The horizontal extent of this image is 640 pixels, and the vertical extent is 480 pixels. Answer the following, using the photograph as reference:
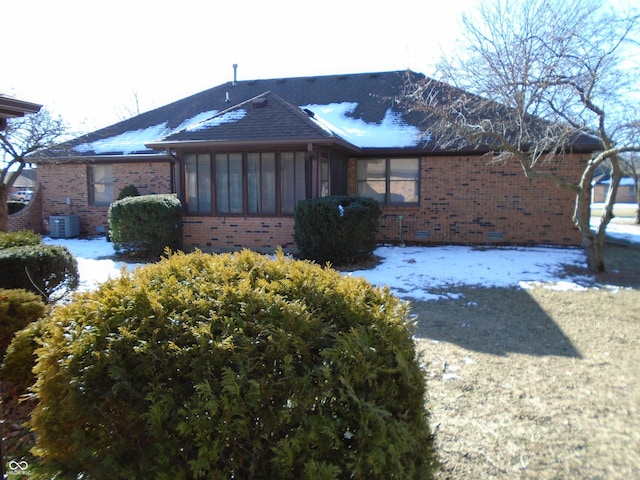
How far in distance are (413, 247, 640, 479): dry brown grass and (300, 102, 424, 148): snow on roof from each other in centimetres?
724

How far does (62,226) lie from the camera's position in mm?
15352

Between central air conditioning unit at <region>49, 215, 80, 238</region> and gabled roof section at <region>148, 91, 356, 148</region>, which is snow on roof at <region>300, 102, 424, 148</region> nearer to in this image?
gabled roof section at <region>148, 91, 356, 148</region>

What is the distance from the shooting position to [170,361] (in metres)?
2.16

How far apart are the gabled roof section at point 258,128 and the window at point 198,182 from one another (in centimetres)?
72

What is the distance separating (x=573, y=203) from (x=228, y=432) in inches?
531

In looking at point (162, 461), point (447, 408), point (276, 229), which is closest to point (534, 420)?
point (447, 408)

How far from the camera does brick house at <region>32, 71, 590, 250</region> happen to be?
1165cm

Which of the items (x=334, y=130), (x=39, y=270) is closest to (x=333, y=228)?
(x=334, y=130)

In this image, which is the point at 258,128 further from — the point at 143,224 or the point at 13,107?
the point at 13,107

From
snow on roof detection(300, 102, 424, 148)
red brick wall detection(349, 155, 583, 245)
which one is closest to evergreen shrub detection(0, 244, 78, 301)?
snow on roof detection(300, 102, 424, 148)

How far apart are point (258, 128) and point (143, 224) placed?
3551 mm

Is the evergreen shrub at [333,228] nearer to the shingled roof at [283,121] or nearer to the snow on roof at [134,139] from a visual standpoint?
the shingled roof at [283,121]

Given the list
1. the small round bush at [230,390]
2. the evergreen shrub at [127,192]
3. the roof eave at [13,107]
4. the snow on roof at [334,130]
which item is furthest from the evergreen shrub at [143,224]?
the small round bush at [230,390]

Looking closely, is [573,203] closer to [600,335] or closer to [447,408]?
[600,335]
